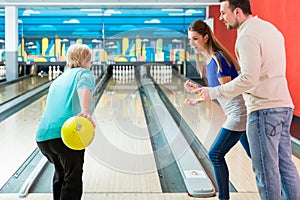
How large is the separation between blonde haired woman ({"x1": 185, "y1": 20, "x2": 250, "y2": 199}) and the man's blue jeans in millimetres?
347

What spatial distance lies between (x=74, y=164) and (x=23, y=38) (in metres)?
9.58

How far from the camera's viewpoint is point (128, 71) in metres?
11.6

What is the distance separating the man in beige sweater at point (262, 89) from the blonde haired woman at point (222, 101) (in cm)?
33

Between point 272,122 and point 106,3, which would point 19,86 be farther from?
point 272,122

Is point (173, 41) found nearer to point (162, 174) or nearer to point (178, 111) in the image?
point (178, 111)

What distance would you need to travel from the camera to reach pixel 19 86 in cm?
938

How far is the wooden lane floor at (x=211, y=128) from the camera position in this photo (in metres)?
3.36

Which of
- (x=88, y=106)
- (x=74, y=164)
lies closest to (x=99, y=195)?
(x=74, y=164)

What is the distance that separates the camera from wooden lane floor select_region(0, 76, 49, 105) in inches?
307

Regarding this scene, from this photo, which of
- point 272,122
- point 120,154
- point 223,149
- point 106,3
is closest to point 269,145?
point 272,122

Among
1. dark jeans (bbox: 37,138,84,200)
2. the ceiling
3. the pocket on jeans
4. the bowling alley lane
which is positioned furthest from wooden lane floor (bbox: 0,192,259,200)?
the ceiling

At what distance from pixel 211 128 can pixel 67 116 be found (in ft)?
10.6

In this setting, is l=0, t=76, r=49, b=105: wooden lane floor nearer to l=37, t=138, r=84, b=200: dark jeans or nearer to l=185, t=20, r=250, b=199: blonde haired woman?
l=37, t=138, r=84, b=200: dark jeans

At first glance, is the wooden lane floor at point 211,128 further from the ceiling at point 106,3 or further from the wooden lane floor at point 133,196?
the ceiling at point 106,3
